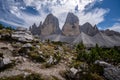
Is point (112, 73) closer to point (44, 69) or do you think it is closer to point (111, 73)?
point (111, 73)

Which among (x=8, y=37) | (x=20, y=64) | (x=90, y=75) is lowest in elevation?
(x=90, y=75)

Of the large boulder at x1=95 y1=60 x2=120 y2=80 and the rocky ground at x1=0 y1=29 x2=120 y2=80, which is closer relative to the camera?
the rocky ground at x1=0 y1=29 x2=120 y2=80

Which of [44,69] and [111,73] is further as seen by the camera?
[44,69]

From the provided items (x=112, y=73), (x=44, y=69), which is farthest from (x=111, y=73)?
(x=44, y=69)

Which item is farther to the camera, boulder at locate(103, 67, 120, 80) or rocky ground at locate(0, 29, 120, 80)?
boulder at locate(103, 67, 120, 80)

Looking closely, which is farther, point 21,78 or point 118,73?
point 118,73

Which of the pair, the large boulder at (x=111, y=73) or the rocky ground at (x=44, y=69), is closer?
the rocky ground at (x=44, y=69)

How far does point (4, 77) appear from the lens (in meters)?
31.8

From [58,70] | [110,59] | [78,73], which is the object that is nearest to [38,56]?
[58,70]

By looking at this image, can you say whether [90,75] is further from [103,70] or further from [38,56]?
[38,56]

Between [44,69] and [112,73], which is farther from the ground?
[44,69]

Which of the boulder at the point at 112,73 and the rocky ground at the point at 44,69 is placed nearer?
the rocky ground at the point at 44,69

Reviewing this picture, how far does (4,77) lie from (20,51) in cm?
1785

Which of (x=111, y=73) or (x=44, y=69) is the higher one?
(x=44, y=69)
